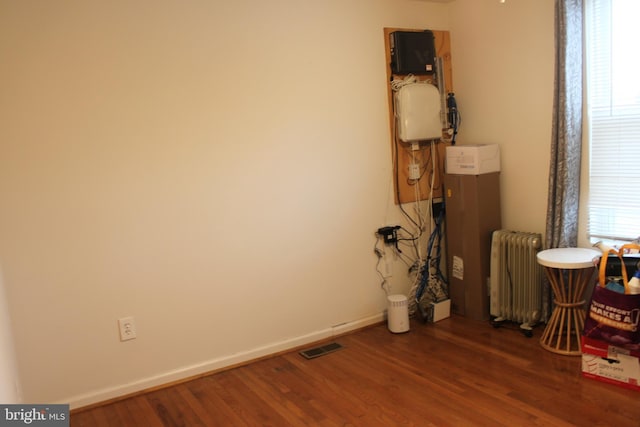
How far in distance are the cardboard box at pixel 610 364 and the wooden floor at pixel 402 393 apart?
0.05 metres

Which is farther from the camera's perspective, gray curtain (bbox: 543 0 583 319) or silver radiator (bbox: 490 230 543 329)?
silver radiator (bbox: 490 230 543 329)

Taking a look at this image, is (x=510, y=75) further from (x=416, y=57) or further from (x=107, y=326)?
(x=107, y=326)

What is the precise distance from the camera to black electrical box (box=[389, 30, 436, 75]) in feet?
12.6

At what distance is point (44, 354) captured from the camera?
9.23 ft

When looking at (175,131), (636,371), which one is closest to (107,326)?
(175,131)

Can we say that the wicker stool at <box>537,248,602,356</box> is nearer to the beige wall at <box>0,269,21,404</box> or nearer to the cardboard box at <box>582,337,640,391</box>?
the cardboard box at <box>582,337,640,391</box>

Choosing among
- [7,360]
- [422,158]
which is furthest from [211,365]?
[422,158]

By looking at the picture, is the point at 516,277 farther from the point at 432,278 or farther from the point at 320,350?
the point at 320,350

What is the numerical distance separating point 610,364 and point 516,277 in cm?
95

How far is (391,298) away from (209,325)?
131 cm

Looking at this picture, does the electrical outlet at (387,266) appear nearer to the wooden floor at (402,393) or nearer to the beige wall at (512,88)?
the wooden floor at (402,393)

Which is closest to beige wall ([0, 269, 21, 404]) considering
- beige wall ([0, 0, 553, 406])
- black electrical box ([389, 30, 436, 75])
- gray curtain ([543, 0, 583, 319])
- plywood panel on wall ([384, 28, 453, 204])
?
beige wall ([0, 0, 553, 406])

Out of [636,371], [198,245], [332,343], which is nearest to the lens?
[636,371]

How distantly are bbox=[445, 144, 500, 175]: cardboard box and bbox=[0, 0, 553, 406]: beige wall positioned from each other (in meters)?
0.12
